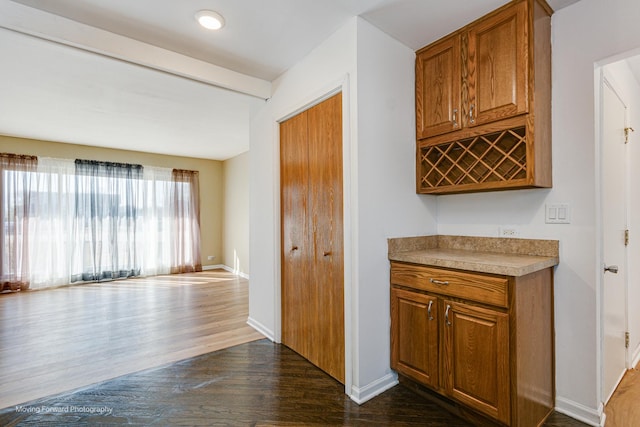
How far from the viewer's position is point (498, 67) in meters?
1.84

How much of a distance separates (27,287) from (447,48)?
689 cm

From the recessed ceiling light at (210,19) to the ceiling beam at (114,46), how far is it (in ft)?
1.55

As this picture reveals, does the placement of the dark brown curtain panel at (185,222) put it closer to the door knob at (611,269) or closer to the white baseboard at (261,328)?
the white baseboard at (261,328)

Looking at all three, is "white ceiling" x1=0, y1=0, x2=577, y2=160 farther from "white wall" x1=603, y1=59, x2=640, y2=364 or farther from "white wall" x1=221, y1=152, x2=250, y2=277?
"white wall" x1=221, y1=152, x2=250, y2=277

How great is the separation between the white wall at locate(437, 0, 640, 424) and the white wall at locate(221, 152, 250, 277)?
201 inches

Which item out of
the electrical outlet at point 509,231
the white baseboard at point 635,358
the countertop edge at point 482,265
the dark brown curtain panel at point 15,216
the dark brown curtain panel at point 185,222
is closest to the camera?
the countertop edge at point 482,265

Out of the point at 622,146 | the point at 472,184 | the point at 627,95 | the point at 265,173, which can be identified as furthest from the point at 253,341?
the point at 627,95

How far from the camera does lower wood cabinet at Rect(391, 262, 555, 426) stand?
4.97 ft

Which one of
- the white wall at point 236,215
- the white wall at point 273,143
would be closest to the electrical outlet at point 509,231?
the white wall at point 273,143

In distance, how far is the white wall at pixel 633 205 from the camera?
7.12 feet

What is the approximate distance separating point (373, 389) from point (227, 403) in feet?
3.16

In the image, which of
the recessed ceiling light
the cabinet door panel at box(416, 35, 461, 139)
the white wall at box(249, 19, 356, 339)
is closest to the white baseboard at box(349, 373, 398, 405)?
the white wall at box(249, 19, 356, 339)

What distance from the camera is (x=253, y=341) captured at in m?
2.87

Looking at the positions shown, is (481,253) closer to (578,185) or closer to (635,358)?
(578,185)
